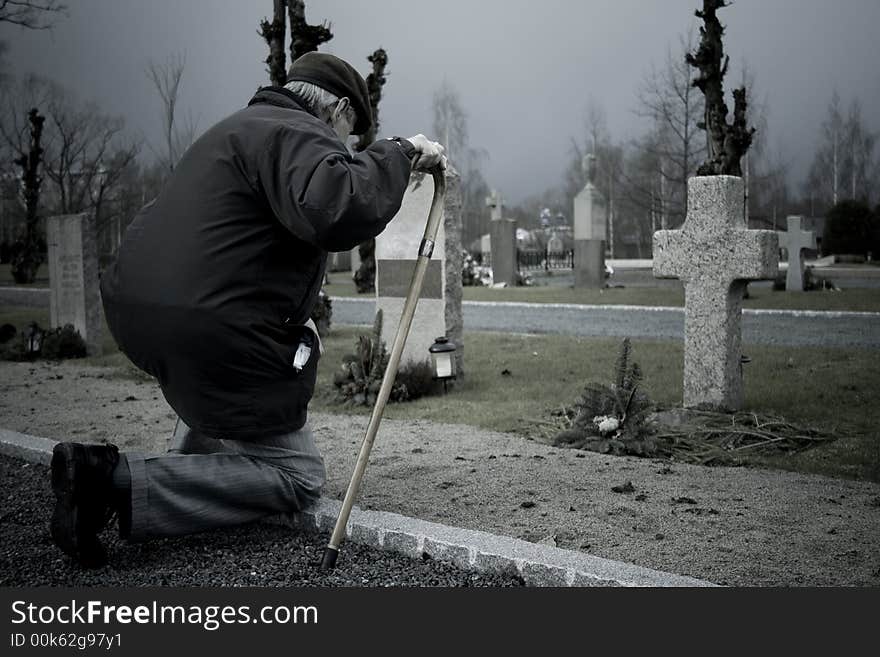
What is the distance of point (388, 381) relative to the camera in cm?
315

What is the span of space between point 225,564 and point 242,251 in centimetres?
107

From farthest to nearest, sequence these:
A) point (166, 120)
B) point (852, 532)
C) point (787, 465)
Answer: point (166, 120) < point (787, 465) < point (852, 532)

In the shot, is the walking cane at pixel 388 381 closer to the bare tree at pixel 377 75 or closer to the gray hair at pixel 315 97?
the gray hair at pixel 315 97

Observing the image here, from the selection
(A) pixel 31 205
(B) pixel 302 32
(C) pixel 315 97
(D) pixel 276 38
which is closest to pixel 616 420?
(C) pixel 315 97

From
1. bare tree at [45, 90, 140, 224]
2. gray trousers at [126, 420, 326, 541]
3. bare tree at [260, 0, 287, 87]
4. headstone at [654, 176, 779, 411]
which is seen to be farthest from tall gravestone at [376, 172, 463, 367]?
bare tree at [45, 90, 140, 224]

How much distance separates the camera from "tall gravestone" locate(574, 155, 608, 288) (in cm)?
1983

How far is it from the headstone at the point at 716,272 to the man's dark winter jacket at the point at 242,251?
3259 mm

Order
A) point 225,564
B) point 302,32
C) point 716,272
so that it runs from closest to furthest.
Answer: point 225,564
point 716,272
point 302,32

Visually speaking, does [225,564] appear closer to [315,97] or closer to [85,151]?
[315,97]

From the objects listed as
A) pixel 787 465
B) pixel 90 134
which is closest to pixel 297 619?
pixel 787 465

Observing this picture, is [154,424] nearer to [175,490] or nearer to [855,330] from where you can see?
[175,490]

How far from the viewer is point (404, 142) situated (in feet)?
10.1

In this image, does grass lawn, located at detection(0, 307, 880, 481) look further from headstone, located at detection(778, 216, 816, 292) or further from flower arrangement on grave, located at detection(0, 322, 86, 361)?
headstone, located at detection(778, 216, 816, 292)

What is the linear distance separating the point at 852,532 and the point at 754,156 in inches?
778
